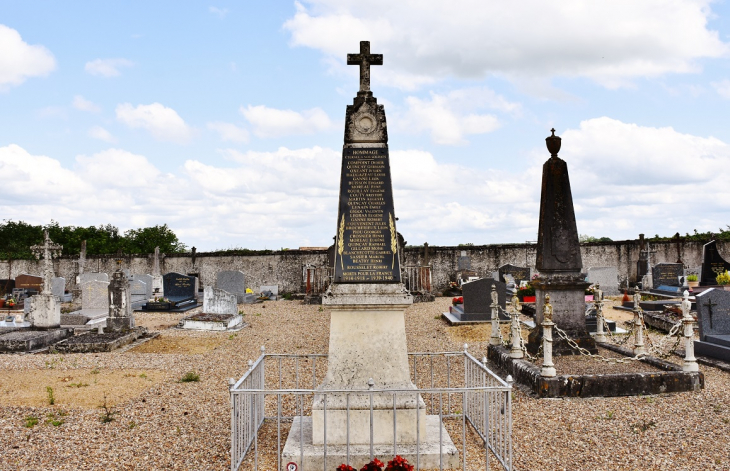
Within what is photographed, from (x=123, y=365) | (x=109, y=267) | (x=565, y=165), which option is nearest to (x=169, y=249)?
(x=109, y=267)

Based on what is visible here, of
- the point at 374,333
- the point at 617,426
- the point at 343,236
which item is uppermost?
the point at 343,236

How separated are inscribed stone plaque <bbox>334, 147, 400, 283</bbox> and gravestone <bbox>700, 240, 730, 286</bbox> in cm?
1761

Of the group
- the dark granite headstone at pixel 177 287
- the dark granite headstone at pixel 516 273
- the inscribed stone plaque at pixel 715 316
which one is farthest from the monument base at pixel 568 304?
the dark granite headstone at pixel 177 287

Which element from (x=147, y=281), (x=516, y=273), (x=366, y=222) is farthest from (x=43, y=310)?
(x=516, y=273)

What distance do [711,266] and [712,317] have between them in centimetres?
1067

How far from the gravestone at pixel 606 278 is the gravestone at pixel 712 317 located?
12.0m

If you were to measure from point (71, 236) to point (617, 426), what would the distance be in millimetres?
42858

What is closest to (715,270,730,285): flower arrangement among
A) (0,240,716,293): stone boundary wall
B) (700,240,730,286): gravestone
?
(700,240,730,286): gravestone

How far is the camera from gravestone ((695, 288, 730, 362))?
10.2 meters

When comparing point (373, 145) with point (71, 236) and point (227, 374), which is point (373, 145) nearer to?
point (227, 374)

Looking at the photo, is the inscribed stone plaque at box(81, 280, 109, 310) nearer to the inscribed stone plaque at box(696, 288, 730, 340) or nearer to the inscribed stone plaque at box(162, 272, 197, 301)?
the inscribed stone plaque at box(162, 272, 197, 301)

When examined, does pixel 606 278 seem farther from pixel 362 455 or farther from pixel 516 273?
pixel 362 455

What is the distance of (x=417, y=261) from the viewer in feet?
87.1

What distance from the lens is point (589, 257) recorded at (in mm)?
26125
